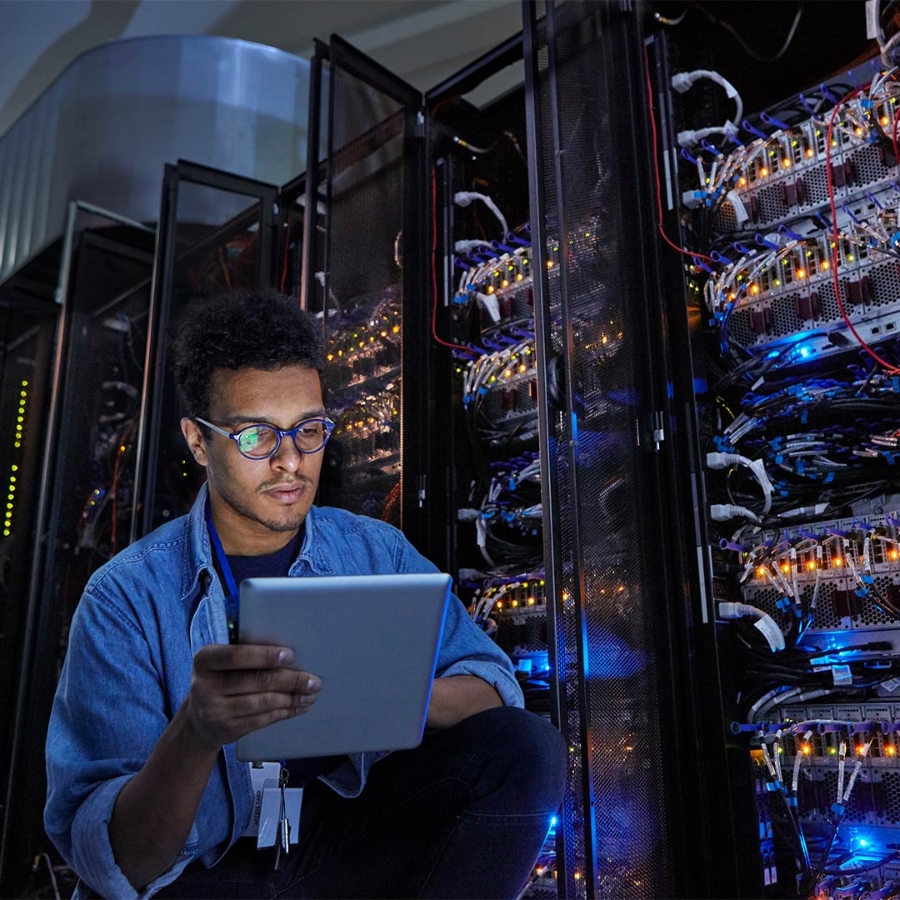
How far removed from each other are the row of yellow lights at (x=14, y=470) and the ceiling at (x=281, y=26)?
193 cm

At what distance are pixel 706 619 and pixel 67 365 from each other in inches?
106

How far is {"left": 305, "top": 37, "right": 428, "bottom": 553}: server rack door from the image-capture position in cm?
270

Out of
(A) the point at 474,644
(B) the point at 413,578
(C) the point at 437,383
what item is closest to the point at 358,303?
(C) the point at 437,383

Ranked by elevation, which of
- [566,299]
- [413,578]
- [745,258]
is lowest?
[413,578]

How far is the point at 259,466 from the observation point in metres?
1.31

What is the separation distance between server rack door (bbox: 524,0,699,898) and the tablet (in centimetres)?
96

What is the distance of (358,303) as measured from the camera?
2783 mm

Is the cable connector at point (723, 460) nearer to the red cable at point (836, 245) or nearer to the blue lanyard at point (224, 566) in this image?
the red cable at point (836, 245)

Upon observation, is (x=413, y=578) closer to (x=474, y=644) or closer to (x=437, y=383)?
(x=474, y=644)

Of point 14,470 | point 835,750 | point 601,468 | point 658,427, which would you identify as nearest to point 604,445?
point 601,468

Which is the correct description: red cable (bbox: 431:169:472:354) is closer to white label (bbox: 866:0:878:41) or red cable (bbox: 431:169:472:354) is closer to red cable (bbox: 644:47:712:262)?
red cable (bbox: 644:47:712:262)

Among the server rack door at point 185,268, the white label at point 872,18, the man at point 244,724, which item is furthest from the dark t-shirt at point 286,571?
the server rack door at point 185,268

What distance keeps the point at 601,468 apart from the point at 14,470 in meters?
2.78

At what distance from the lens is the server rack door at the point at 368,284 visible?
8.86 feet
